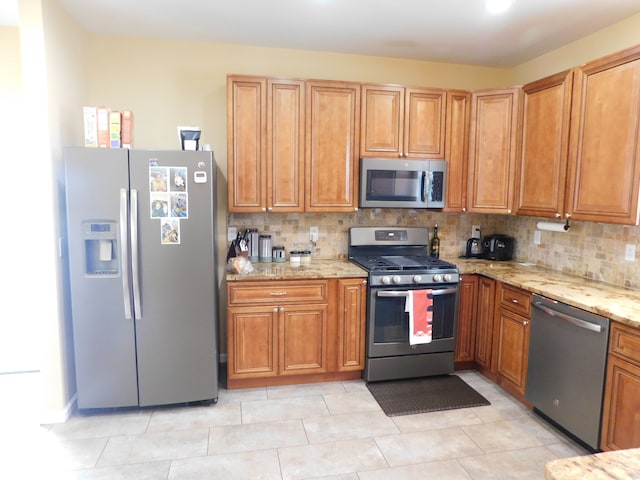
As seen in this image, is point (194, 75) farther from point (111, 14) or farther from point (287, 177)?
point (287, 177)

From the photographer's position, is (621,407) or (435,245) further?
(435,245)

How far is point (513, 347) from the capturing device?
3020mm

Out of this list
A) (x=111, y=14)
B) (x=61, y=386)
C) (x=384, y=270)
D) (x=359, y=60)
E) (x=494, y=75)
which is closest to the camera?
(x=61, y=386)

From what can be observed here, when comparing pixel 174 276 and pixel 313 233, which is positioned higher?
pixel 313 233

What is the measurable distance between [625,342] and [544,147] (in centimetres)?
157

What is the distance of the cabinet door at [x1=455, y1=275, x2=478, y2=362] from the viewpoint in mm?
3412

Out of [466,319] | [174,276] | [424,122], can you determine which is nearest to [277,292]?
[174,276]

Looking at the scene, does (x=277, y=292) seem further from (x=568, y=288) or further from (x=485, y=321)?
(x=568, y=288)

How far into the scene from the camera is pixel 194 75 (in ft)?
11.1

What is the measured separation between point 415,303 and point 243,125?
1.96 m

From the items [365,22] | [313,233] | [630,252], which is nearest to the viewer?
[630,252]

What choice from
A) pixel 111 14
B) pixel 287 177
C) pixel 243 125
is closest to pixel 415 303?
pixel 287 177

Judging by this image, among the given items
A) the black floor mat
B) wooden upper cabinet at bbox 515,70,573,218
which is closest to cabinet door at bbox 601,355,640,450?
the black floor mat

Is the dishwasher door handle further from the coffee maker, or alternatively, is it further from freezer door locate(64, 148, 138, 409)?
freezer door locate(64, 148, 138, 409)
